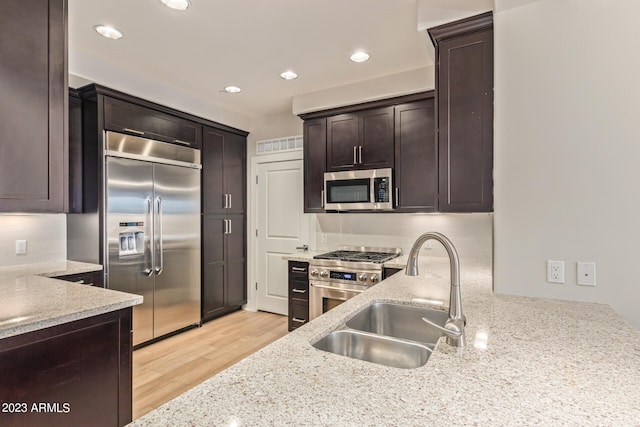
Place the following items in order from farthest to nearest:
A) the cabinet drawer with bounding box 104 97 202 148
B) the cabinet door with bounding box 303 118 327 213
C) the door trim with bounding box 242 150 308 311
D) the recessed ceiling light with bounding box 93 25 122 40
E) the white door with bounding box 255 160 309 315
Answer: the door trim with bounding box 242 150 308 311
the white door with bounding box 255 160 309 315
the cabinet door with bounding box 303 118 327 213
the cabinet drawer with bounding box 104 97 202 148
the recessed ceiling light with bounding box 93 25 122 40

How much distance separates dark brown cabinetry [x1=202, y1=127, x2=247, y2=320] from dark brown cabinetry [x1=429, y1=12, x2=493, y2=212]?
2833 mm

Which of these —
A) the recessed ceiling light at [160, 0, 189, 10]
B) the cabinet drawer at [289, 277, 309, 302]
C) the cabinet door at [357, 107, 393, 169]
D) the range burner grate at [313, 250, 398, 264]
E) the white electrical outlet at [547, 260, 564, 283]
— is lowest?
the cabinet drawer at [289, 277, 309, 302]

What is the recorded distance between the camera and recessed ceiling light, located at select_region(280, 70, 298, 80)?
3156 mm

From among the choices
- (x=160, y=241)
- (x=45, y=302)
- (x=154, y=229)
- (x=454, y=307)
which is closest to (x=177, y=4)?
(x=45, y=302)

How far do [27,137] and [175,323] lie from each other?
245cm

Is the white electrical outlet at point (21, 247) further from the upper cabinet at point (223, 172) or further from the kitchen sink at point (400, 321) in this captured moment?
the kitchen sink at point (400, 321)

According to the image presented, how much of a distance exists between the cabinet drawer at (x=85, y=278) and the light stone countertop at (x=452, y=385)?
216 cm

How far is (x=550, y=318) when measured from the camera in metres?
1.42

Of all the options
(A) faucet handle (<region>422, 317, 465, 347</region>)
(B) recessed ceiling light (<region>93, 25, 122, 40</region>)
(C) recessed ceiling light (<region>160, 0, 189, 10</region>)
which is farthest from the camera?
(B) recessed ceiling light (<region>93, 25, 122, 40</region>)

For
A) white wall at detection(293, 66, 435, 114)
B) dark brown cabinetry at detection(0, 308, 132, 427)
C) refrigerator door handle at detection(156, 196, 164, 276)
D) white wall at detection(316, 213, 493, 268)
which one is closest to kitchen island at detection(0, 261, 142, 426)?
dark brown cabinetry at detection(0, 308, 132, 427)

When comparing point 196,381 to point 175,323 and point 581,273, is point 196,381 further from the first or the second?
point 581,273

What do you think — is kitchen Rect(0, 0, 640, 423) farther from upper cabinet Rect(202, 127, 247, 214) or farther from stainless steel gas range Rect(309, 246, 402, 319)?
upper cabinet Rect(202, 127, 247, 214)

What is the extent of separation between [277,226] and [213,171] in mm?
1060

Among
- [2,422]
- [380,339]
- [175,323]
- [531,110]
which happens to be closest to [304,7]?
[531,110]
